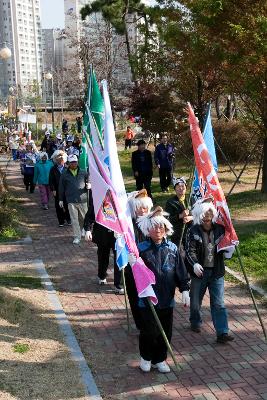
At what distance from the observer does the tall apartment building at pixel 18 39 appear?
114 metres

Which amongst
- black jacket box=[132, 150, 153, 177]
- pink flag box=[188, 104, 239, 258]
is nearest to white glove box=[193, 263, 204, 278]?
pink flag box=[188, 104, 239, 258]

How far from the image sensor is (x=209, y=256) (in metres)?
5.81

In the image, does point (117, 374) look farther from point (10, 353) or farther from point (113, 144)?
point (113, 144)

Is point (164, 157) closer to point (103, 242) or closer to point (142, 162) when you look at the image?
point (142, 162)

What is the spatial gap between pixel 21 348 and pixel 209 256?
2251 mm

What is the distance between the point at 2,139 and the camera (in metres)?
17.8

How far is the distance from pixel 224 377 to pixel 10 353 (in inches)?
87.8

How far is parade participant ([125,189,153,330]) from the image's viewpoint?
5805 mm

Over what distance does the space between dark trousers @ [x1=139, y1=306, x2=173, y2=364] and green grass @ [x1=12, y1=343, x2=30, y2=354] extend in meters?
1.33

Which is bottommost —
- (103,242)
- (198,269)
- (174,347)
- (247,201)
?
(174,347)

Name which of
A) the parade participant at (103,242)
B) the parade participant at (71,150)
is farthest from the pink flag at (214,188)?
the parade participant at (71,150)

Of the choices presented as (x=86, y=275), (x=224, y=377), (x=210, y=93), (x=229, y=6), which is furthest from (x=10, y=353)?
(x=210, y=93)

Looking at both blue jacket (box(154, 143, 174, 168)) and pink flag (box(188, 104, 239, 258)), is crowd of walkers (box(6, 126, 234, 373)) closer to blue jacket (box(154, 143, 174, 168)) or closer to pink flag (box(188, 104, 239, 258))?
pink flag (box(188, 104, 239, 258))

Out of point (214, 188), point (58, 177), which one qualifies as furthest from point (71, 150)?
point (214, 188)
